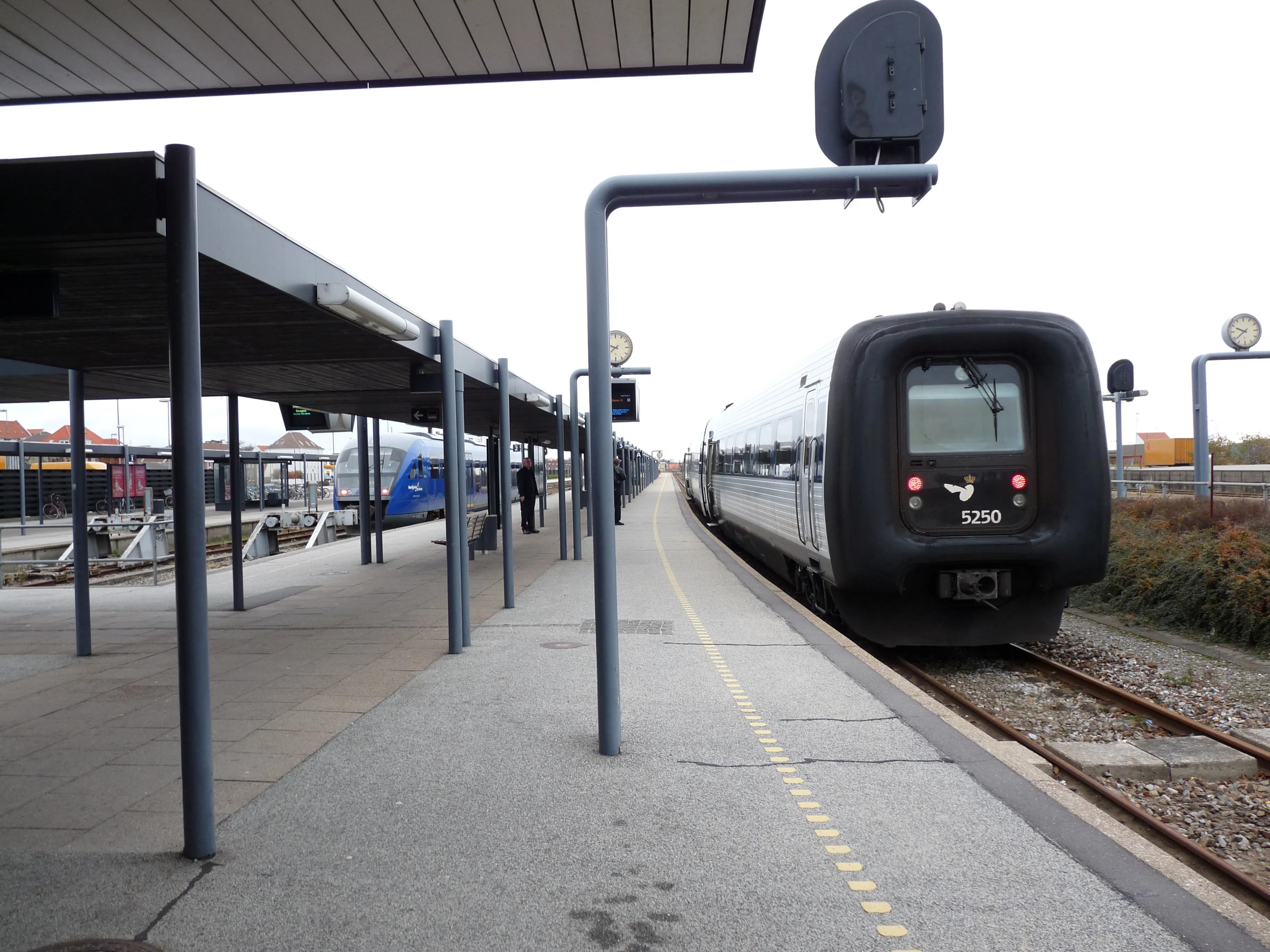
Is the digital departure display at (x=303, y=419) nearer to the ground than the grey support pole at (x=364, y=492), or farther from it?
farther from it

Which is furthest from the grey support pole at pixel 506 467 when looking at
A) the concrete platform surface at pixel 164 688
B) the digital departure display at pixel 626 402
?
the digital departure display at pixel 626 402

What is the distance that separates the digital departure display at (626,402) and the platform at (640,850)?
12.0m

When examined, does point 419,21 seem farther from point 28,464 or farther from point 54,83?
point 28,464

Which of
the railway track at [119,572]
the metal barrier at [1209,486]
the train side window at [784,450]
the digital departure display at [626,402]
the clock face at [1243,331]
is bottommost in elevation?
the railway track at [119,572]

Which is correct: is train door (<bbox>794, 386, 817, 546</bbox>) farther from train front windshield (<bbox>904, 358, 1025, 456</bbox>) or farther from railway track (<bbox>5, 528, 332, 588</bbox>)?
railway track (<bbox>5, 528, 332, 588</bbox>)

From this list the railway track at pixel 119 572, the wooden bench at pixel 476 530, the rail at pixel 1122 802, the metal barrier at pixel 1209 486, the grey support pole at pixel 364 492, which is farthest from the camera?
the wooden bench at pixel 476 530

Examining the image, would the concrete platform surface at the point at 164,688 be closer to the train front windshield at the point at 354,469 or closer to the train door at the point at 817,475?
the train door at the point at 817,475

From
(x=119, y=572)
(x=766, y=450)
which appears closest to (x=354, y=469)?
(x=119, y=572)

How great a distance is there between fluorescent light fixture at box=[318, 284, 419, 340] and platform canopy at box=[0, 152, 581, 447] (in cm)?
6

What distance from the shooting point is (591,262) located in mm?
4898

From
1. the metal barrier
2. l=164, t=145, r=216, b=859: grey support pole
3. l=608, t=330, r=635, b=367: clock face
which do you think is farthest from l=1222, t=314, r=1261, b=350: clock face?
l=164, t=145, r=216, b=859: grey support pole

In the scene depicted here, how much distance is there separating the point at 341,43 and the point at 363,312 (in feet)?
4.86

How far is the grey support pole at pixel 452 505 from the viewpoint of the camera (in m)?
7.69

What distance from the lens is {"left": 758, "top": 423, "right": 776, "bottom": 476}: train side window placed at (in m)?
12.1
